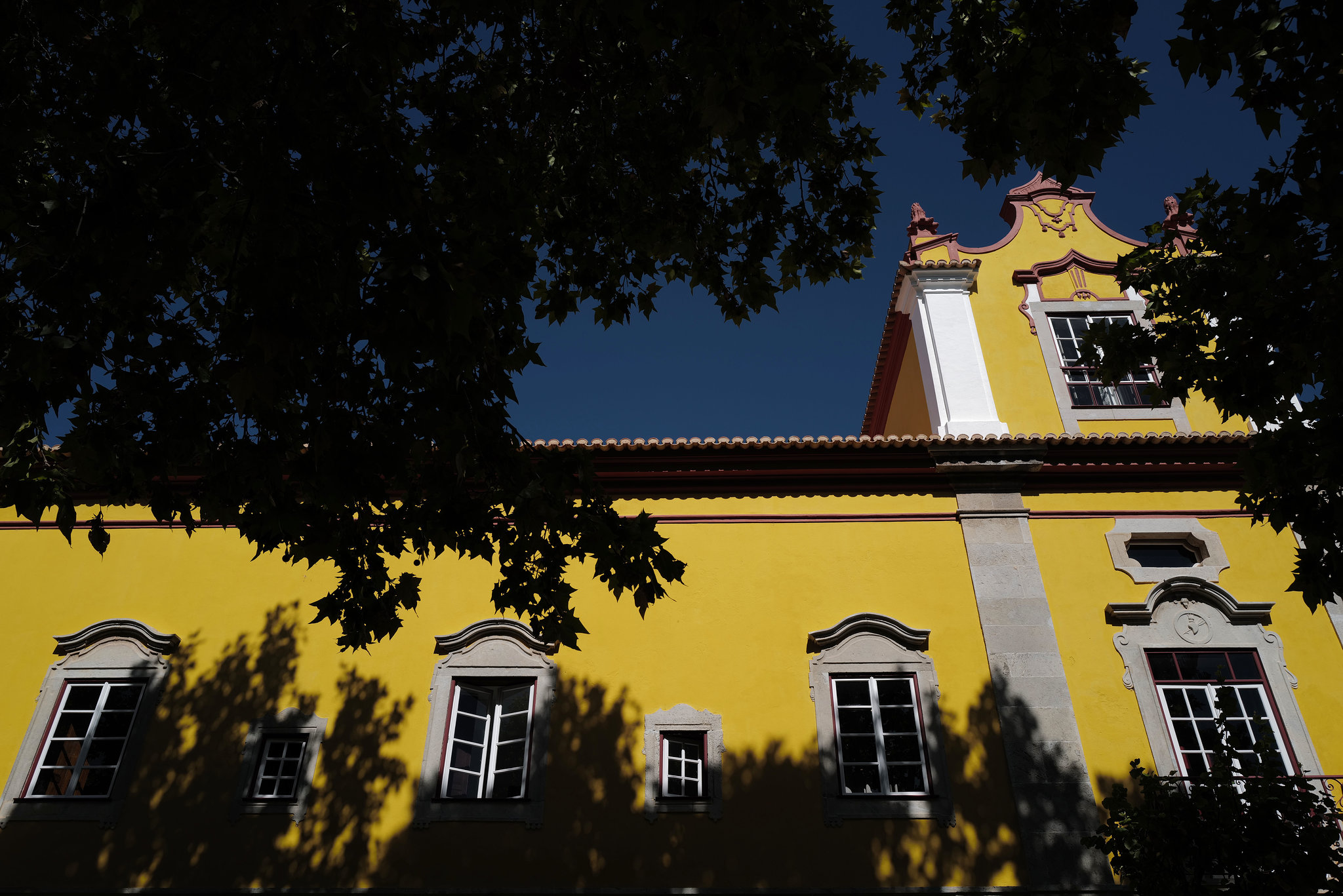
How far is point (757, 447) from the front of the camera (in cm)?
1049

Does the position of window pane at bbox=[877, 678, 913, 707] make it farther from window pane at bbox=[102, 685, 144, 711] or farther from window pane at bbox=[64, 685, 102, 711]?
window pane at bbox=[64, 685, 102, 711]

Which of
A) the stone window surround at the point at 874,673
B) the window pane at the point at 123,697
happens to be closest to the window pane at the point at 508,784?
the stone window surround at the point at 874,673

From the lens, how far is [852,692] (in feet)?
30.3

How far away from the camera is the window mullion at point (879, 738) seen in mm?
8633

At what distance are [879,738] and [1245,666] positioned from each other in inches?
150

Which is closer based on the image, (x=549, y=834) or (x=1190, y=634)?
(x=549, y=834)

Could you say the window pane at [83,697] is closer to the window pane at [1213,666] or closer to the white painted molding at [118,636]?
the white painted molding at [118,636]

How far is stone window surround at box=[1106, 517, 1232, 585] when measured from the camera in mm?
9797

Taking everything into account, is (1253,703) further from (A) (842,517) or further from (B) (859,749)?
(A) (842,517)

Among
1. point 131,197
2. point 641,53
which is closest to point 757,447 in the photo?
point 641,53

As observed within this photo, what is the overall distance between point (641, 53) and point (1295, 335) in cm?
485

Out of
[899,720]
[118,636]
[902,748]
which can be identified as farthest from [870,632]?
[118,636]

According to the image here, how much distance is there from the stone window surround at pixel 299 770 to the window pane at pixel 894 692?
551 cm

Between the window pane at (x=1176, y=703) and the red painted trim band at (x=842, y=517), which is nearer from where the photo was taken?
the window pane at (x=1176, y=703)
